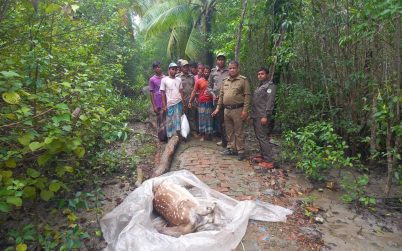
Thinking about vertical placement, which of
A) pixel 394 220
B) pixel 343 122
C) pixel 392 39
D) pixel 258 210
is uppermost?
pixel 392 39

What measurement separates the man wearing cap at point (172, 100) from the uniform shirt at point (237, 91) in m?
1.38

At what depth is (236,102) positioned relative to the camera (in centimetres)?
584

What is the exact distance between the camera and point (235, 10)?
835 cm

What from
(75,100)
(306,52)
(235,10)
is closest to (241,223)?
(75,100)

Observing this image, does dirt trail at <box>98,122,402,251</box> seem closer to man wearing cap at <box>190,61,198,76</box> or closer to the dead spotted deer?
the dead spotted deer

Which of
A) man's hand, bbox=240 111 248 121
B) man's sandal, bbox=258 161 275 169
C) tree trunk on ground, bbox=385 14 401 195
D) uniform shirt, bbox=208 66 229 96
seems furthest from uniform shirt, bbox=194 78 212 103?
tree trunk on ground, bbox=385 14 401 195

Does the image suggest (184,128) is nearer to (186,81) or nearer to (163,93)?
(163,93)

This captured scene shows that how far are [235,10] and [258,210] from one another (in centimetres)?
616

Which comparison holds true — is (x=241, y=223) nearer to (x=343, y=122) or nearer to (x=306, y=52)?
(x=343, y=122)

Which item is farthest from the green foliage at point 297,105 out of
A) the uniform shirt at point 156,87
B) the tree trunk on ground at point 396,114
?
the uniform shirt at point 156,87

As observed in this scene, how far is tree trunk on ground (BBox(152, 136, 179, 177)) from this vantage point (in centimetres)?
524

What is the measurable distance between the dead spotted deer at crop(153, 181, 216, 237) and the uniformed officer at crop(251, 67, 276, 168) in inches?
93.0

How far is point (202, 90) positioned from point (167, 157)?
2.07 m

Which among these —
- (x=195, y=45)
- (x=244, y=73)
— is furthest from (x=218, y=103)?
(x=195, y=45)
